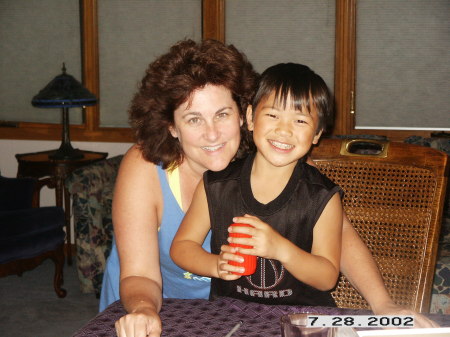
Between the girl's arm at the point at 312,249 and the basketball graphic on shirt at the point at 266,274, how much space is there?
64mm

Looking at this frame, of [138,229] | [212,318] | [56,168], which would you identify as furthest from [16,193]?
[212,318]

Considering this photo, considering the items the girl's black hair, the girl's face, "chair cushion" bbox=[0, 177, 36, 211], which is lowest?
"chair cushion" bbox=[0, 177, 36, 211]

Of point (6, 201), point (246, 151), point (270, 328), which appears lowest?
point (6, 201)

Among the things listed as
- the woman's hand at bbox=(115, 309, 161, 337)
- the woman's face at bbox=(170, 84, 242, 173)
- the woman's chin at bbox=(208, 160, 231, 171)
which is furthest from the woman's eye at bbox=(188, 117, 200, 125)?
the woman's hand at bbox=(115, 309, 161, 337)

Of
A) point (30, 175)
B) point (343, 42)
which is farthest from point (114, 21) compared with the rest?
point (343, 42)

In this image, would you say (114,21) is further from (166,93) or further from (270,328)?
(270,328)

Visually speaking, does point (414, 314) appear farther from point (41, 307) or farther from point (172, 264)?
point (41, 307)

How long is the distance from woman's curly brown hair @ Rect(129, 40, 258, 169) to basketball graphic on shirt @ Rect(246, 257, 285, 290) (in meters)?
0.54

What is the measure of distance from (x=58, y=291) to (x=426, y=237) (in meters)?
3.02

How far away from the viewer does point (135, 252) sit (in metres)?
1.54

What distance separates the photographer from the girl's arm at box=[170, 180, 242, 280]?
1129mm

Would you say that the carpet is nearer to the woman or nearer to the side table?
the side table

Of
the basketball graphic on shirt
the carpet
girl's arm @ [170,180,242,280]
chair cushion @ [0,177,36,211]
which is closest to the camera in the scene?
girl's arm @ [170,180,242,280]

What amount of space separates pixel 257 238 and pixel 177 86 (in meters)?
0.64
